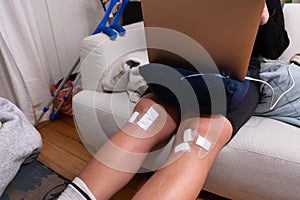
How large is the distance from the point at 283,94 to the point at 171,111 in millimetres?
378

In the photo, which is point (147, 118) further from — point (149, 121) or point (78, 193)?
point (78, 193)

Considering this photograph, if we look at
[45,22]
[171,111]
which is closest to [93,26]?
[45,22]

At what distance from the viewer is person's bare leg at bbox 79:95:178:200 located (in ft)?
2.48

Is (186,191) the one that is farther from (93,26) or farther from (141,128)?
(93,26)

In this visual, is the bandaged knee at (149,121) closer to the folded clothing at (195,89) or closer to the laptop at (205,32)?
the folded clothing at (195,89)

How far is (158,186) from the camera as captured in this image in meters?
0.68

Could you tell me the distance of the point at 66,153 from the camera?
1376 millimetres

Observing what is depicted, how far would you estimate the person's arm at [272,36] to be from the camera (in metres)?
0.93

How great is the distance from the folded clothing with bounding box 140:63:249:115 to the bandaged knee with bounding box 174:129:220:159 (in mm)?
77

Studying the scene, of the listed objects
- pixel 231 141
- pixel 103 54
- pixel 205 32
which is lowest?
pixel 231 141

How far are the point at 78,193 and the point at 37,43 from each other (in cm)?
111

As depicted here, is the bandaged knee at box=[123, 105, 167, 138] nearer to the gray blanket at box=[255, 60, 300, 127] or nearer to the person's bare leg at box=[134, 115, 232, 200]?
the person's bare leg at box=[134, 115, 232, 200]

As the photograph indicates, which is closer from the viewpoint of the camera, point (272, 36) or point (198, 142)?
point (198, 142)

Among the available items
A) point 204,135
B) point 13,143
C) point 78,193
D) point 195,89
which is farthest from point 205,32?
point 13,143
